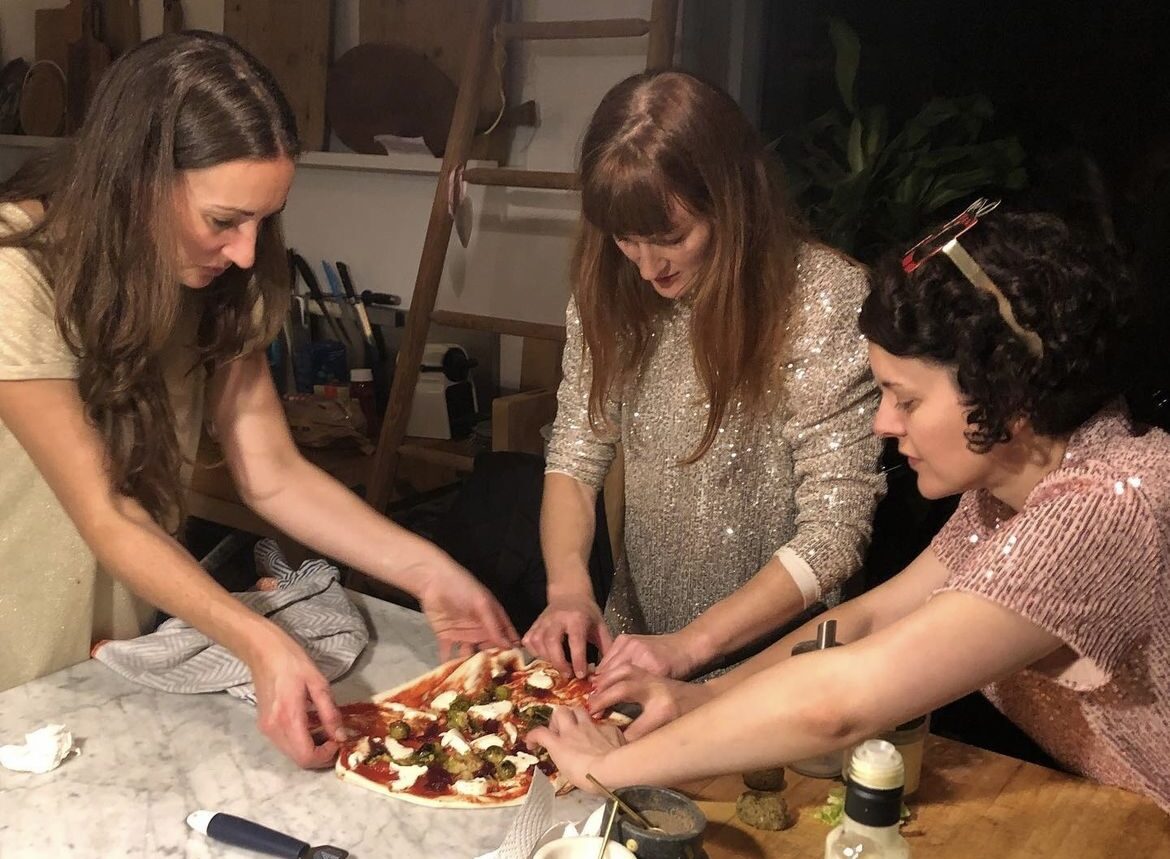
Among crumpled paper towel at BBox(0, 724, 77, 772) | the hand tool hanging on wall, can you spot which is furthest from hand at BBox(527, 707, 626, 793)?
the hand tool hanging on wall

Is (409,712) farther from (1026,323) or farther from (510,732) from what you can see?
(1026,323)

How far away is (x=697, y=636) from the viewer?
4.35ft

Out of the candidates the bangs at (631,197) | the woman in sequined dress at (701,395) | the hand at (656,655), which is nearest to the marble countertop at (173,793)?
the hand at (656,655)

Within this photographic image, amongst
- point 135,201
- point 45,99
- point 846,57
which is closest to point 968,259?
point 135,201

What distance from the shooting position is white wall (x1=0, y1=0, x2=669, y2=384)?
2.53 metres

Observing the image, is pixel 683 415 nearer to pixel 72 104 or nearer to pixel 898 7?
pixel 898 7

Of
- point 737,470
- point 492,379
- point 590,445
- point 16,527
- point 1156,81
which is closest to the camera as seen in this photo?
point 16,527

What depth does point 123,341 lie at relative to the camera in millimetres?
1225

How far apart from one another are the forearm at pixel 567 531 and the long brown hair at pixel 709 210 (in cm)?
21

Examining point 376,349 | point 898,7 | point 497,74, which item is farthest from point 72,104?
point 898,7

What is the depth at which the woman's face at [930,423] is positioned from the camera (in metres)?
1.02

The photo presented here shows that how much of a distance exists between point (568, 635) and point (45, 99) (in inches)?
122

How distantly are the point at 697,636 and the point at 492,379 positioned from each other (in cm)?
165

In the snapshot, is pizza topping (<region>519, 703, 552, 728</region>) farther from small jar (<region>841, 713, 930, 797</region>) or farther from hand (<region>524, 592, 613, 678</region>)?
small jar (<region>841, 713, 930, 797</region>)
